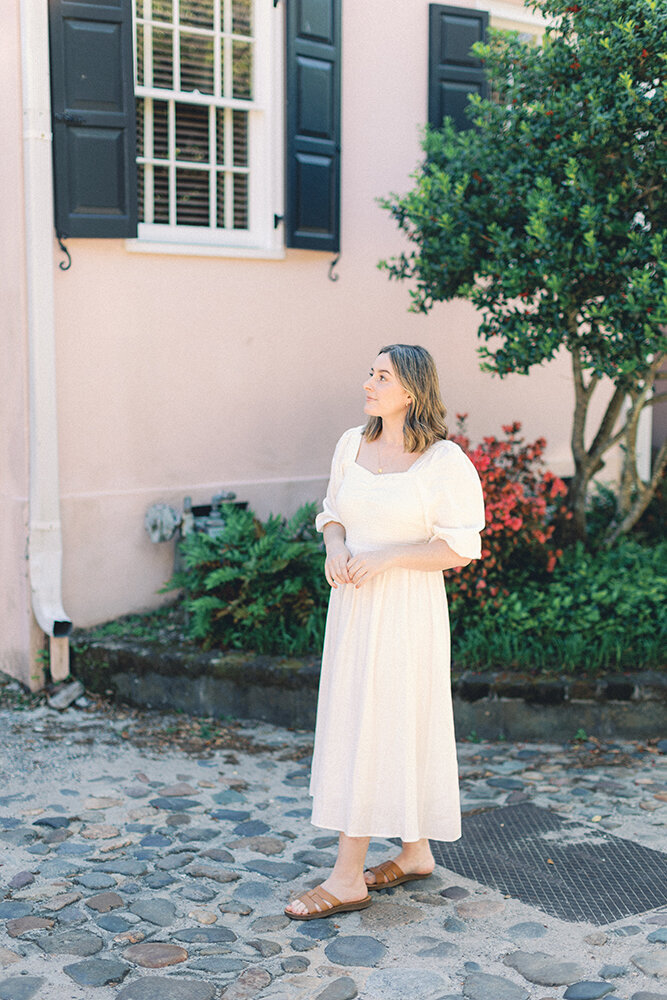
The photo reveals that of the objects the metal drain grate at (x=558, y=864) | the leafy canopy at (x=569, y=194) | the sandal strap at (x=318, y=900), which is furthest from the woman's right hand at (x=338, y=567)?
the leafy canopy at (x=569, y=194)

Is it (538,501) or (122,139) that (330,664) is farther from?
(122,139)

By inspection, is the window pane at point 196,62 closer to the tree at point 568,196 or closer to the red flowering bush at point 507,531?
the tree at point 568,196

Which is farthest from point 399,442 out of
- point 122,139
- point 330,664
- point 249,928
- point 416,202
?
point 122,139

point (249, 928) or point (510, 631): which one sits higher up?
point (510, 631)

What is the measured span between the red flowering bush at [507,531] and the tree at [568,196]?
0.73 metres

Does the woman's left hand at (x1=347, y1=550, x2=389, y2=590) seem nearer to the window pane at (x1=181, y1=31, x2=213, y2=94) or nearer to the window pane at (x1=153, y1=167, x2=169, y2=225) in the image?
the window pane at (x1=153, y1=167, x2=169, y2=225)

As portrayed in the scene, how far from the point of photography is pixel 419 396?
373cm

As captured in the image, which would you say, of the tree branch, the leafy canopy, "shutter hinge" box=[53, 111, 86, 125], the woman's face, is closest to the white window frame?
"shutter hinge" box=[53, 111, 86, 125]

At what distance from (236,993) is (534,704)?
9.29ft

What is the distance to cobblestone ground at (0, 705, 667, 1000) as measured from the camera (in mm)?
3299

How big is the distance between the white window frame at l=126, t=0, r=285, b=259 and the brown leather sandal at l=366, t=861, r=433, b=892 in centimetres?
402

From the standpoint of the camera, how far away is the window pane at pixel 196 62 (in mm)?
6621

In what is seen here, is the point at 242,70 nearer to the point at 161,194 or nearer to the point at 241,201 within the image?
the point at 241,201

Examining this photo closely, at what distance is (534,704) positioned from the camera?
5.68m
